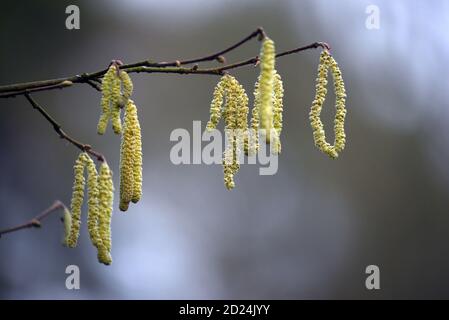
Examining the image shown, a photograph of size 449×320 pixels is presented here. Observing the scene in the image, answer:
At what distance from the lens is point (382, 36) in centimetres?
695

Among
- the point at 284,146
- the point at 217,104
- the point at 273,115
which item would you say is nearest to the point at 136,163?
the point at 217,104

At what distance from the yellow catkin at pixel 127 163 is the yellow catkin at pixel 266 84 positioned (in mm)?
364

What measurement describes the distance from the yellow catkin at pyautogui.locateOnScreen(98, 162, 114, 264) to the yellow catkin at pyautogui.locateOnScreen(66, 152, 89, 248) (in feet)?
0.21

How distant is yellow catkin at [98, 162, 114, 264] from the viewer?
5.32 feet

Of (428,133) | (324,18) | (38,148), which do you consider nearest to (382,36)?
(324,18)

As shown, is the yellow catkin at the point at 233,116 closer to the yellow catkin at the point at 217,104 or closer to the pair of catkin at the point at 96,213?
the yellow catkin at the point at 217,104

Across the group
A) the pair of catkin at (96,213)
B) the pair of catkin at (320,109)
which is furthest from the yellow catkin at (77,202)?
the pair of catkin at (320,109)

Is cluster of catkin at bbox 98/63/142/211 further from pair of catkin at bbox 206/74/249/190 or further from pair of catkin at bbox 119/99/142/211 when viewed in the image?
pair of catkin at bbox 206/74/249/190

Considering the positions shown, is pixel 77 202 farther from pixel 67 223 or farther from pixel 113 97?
pixel 113 97

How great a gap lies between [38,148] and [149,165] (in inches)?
42.3

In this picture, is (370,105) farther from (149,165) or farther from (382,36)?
(149,165)

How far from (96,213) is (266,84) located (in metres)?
0.50

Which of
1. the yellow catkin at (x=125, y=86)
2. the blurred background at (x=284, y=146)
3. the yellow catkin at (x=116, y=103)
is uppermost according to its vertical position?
the blurred background at (x=284, y=146)

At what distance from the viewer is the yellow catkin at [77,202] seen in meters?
1.65
